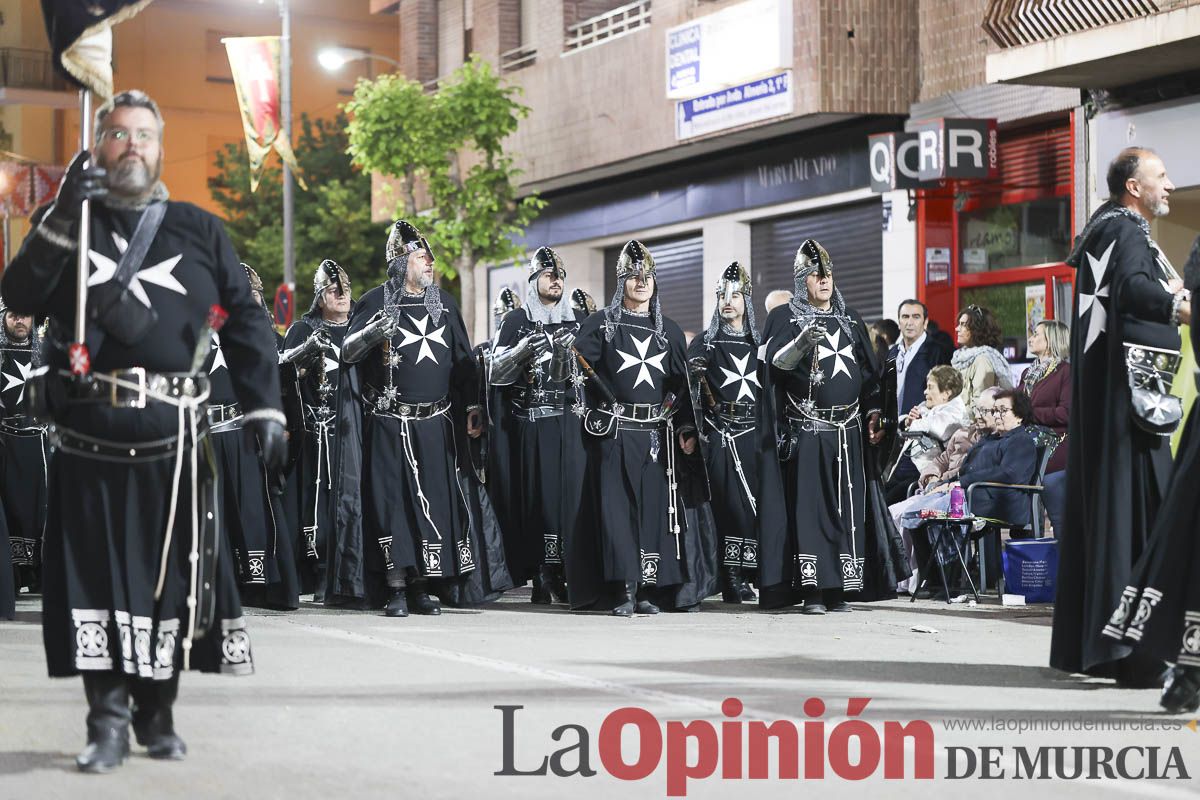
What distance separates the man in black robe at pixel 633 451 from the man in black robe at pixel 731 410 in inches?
24.2

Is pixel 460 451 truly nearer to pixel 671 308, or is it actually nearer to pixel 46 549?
pixel 46 549

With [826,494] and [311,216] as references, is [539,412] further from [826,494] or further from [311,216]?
[311,216]

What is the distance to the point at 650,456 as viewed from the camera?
45.0 feet

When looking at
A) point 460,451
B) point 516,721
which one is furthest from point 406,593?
point 516,721

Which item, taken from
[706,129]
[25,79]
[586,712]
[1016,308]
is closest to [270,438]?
[586,712]

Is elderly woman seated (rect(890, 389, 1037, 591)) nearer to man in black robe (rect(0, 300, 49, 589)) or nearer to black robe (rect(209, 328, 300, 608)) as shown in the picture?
black robe (rect(209, 328, 300, 608))

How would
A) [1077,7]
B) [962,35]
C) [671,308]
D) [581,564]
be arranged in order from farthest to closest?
[671,308] → [962,35] → [1077,7] → [581,564]

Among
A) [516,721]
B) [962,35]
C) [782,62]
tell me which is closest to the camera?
[516,721]

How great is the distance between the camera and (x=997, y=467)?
46.6 feet

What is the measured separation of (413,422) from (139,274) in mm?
6243

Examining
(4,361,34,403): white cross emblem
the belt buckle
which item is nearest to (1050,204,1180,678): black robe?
the belt buckle

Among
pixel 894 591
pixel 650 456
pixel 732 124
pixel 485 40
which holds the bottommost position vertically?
pixel 894 591

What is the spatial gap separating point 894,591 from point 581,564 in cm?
207

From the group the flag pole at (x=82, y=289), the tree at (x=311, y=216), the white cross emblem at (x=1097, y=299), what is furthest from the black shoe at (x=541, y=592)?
the tree at (x=311, y=216)
